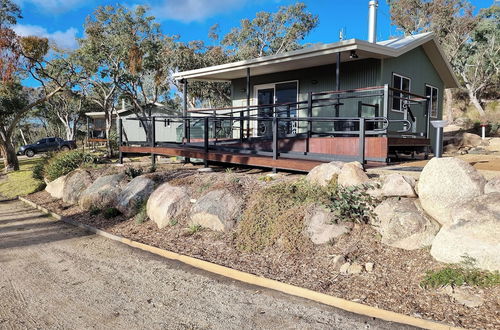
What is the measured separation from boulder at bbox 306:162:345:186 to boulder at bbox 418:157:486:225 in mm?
1259

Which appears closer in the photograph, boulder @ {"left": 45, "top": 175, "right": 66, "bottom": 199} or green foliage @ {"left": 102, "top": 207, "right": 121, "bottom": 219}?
green foliage @ {"left": 102, "top": 207, "right": 121, "bottom": 219}

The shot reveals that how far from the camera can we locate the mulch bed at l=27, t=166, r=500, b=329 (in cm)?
325

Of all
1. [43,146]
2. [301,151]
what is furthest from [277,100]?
[43,146]

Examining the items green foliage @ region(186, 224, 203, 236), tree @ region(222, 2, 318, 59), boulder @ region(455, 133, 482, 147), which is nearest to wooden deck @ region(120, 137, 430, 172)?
green foliage @ region(186, 224, 203, 236)

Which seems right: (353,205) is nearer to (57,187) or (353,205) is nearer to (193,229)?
(193,229)

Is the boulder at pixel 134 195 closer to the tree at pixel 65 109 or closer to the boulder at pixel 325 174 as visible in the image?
the boulder at pixel 325 174

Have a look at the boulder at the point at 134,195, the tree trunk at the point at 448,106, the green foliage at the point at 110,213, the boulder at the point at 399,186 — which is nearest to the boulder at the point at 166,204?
the boulder at the point at 134,195

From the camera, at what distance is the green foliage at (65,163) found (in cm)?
1138

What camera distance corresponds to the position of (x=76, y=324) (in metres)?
3.41

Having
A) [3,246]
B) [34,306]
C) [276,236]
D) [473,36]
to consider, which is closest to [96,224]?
[3,246]

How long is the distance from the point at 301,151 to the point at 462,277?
16.2 feet

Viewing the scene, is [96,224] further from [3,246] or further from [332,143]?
[332,143]

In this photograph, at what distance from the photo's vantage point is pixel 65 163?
11445 millimetres

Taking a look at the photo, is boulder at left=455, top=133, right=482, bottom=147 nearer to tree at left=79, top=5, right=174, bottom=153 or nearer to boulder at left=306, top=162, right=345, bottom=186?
boulder at left=306, top=162, right=345, bottom=186
